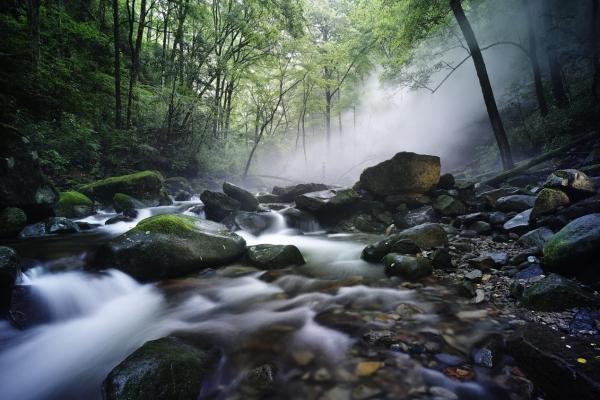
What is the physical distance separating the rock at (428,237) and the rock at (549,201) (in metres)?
1.74

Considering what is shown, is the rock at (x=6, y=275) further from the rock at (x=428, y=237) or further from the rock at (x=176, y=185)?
the rock at (x=176, y=185)

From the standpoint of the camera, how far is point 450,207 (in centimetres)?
840

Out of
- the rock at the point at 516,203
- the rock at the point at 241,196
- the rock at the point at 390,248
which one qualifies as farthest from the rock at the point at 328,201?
the rock at the point at 516,203

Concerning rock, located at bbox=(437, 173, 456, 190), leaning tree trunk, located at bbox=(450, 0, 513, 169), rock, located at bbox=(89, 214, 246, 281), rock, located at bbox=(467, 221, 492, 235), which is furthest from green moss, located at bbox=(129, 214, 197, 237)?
leaning tree trunk, located at bbox=(450, 0, 513, 169)

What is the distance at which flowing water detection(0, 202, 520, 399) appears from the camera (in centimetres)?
249

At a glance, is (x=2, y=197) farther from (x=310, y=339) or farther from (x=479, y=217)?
(x=479, y=217)

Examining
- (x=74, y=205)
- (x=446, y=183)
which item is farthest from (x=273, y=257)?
(x=74, y=205)

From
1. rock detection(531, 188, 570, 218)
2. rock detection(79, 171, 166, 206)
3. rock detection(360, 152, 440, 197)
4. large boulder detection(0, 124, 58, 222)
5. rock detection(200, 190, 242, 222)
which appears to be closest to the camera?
rock detection(531, 188, 570, 218)

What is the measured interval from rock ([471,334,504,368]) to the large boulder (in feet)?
29.4

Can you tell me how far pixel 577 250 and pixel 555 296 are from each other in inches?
30.4

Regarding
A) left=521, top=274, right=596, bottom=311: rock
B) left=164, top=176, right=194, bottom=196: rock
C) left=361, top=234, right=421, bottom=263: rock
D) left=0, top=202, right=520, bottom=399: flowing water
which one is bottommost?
left=0, top=202, right=520, bottom=399: flowing water

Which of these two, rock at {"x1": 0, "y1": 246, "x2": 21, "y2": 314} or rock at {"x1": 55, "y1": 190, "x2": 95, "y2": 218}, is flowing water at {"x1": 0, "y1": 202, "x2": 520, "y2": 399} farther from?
rock at {"x1": 55, "y1": 190, "x2": 95, "y2": 218}

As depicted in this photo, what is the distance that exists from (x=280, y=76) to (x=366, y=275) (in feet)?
57.8

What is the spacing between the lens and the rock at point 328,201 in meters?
9.59
